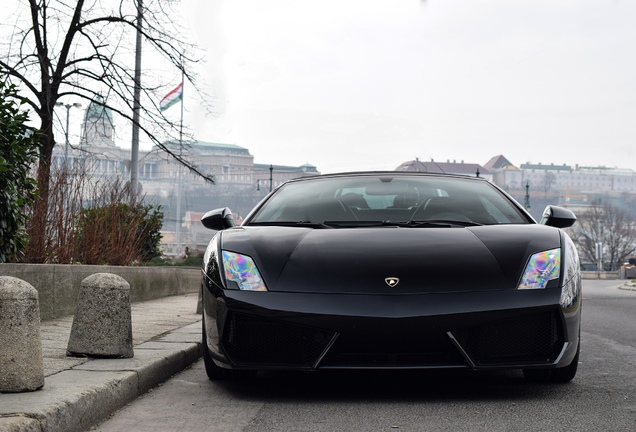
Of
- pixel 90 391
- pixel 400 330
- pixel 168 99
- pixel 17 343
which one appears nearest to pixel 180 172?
pixel 168 99

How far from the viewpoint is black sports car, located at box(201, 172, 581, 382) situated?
3.52 m

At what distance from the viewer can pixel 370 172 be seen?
17.7 feet

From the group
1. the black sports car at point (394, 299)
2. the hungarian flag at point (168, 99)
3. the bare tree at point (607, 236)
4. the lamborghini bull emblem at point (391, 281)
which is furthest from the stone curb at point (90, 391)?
the bare tree at point (607, 236)

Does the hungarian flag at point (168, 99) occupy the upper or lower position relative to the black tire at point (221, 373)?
upper

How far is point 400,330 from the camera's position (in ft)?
11.5

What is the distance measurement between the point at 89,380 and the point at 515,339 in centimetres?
232

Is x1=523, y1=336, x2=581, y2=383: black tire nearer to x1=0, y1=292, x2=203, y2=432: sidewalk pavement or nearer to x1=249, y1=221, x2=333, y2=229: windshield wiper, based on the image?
→ x1=249, y1=221, x2=333, y2=229: windshield wiper

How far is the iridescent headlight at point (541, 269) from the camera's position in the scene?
3.67 m

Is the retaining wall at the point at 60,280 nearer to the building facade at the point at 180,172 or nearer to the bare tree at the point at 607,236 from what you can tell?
the building facade at the point at 180,172

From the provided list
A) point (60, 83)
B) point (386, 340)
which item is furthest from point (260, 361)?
point (60, 83)

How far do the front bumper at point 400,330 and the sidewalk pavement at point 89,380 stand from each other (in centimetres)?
74

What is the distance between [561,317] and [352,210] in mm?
1648

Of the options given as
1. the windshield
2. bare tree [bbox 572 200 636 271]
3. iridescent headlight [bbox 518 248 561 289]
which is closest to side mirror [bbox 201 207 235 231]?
the windshield

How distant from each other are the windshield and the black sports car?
1.05 feet
